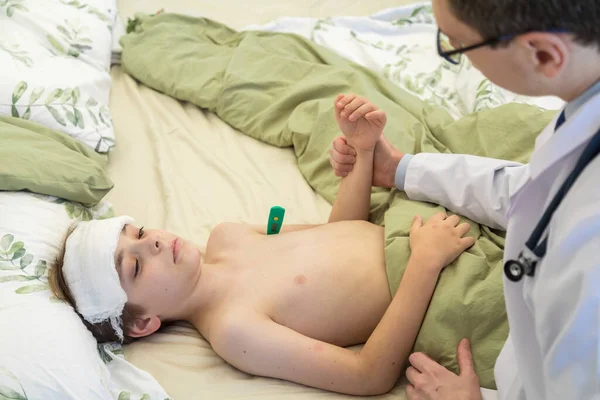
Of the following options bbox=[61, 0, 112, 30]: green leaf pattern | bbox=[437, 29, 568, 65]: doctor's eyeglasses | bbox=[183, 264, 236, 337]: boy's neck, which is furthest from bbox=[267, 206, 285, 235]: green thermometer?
bbox=[61, 0, 112, 30]: green leaf pattern

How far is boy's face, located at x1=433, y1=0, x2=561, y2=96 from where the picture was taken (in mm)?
595

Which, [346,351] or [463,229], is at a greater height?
[463,229]

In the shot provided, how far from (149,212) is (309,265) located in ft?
1.55

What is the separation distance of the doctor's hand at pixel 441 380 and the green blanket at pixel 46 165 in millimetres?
761

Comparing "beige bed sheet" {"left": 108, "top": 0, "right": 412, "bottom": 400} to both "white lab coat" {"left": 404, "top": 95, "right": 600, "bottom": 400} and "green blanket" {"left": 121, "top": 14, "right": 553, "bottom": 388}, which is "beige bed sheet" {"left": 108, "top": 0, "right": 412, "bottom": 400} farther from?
"white lab coat" {"left": 404, "top": 95, "right": 600, "bottom": 400}

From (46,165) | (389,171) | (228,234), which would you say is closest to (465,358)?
(389,171)

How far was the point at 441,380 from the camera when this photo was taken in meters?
0.96

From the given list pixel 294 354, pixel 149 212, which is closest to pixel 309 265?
pixel 294 354

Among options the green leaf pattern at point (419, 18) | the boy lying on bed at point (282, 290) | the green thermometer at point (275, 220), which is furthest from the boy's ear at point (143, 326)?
the green leaf pattern at point (419, 18)

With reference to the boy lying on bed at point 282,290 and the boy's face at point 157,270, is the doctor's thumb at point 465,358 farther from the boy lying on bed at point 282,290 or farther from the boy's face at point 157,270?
the boy's face at point 157,270

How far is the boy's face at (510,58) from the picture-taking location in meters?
0.60

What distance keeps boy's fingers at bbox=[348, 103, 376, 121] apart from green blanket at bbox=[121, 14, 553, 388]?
205mm

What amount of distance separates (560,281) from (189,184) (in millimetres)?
1003

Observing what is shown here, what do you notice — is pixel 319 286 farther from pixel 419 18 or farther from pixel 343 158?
pixel 419 18
